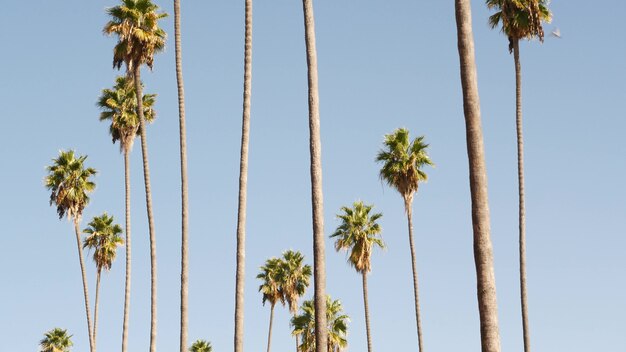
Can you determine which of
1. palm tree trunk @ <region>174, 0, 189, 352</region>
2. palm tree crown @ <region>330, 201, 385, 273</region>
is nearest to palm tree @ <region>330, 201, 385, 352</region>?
palm tree crown @ <region>330, 201, 385, 273</region>

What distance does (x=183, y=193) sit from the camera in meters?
35.8

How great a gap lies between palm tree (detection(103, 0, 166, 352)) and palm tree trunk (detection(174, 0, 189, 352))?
7538 mm

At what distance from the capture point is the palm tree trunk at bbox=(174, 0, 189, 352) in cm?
3500

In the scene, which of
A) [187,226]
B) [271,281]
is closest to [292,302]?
[271,281]

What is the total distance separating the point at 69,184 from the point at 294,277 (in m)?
21.0

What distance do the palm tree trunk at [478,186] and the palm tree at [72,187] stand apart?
44994 mm

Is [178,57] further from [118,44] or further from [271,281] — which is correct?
[271,281]

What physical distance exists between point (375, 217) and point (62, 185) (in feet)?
64.1

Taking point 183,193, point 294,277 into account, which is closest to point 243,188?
point 183,193

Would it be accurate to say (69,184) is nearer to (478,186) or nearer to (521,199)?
(521,199)

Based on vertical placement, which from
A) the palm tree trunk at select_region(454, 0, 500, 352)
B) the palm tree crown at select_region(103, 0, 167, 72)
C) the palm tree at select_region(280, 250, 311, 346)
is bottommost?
the palm tree trunk at select_region(454, 0, 500, 352)

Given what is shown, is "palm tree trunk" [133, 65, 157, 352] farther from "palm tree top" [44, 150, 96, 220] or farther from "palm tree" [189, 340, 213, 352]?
"palm tree" [189, 340, 213, 352]

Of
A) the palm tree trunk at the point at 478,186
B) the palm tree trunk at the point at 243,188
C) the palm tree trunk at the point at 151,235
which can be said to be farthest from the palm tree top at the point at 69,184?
the palm tree trunk at the point at 478,186

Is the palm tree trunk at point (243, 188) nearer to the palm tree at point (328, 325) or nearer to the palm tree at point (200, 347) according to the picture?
the palm tree at point (328, 325)
